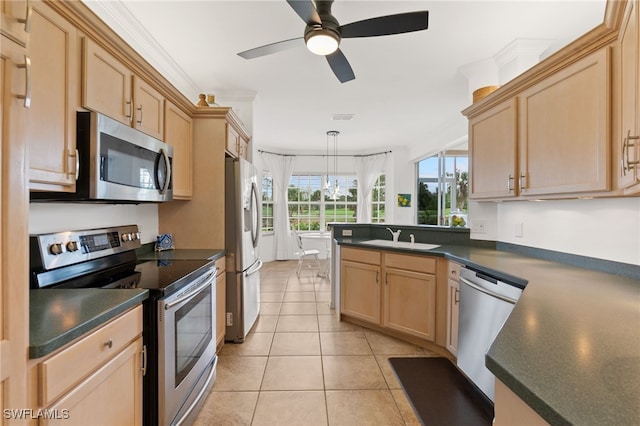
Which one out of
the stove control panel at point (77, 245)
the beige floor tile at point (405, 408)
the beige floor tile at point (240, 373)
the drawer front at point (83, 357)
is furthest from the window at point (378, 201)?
the drawer front at point (83, 357)

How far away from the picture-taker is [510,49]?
2514 millimetres

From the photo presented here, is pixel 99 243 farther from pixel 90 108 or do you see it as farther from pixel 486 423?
pixel 486 423

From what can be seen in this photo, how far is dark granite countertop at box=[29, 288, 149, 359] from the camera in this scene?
887mm

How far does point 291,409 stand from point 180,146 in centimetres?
209

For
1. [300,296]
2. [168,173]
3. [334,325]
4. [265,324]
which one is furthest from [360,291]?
[168,173]

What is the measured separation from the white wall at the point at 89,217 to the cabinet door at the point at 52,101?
1.24ft

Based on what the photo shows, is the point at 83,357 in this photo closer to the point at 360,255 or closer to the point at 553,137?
the point at 360,255

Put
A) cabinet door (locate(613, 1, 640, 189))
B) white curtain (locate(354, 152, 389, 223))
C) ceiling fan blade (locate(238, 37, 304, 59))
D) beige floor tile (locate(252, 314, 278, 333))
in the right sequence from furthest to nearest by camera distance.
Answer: white curtain (locate(354, 152, 389, 223)), beige floor tile (locate(252, 314, 278, 333)), ceiling fan blade (locate(238, 37, 304, 59)), cabinet door (locate(613, 1, 640, 189))

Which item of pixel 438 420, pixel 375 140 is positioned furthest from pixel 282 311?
pixel 375 140

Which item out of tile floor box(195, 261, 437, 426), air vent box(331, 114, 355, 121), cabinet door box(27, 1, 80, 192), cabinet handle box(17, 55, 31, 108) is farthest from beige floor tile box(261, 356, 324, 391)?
air vent box(331, 114, 355, 121)

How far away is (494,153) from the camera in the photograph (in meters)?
2.38

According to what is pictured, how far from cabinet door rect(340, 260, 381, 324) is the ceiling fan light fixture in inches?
77.1

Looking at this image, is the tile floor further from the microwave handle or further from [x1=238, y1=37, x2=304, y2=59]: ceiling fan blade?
[x1=238, y1=37, x2=304, y2=59]: ceiling fan blade

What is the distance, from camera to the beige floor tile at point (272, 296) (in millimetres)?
4098
